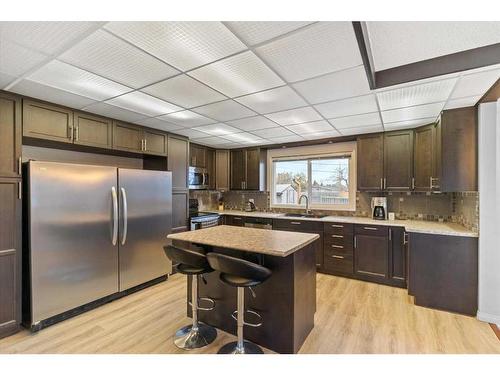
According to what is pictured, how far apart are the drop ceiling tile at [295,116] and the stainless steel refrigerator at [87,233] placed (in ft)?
6.11

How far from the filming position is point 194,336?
2.19 meters

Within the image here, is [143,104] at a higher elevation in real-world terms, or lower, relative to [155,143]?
higher

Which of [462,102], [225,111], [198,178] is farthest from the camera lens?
[198,178]

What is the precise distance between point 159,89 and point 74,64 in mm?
654

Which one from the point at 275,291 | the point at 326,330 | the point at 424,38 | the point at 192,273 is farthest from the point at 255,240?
the point at 424,38

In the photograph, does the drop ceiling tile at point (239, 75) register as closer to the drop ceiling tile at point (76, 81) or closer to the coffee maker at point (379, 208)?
the drop ceiling tile at point (76, 81)

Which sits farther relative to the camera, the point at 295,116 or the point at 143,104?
the point at 295,116

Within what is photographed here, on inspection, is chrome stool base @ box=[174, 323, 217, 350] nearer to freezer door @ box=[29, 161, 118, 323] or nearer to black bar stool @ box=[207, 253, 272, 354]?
black bar stool @ box=[207, 253, 272, 354]

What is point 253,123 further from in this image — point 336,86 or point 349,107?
point 336,86

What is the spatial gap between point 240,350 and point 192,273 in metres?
0.70

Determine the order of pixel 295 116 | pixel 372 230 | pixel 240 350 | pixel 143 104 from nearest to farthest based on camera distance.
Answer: pixel 240 350
pixel 143 104
pixel 295 116
pixel 372 230

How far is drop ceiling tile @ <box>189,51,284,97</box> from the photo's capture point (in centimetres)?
180

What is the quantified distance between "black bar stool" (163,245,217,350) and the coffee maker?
2.95 metres
